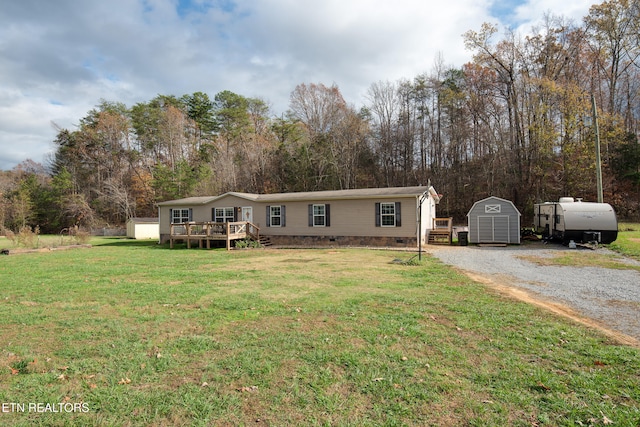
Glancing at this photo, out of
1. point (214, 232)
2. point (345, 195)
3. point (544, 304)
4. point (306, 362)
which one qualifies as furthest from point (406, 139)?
point (306, 362)

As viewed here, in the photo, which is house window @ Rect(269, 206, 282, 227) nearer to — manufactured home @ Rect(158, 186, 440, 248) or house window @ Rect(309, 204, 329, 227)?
manufactured home @ Rect(158, 186, 440, 248)

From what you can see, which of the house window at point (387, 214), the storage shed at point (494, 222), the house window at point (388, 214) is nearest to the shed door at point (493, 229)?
the storage shed at point (494, 222)

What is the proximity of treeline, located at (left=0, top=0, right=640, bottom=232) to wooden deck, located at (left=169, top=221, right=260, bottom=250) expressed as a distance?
10655 mm

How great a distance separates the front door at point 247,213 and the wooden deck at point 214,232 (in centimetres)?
61

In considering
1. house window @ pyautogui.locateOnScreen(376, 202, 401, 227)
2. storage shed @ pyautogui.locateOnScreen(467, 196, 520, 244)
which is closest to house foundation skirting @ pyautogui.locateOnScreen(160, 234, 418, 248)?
house window @ pyautogui.locateOnScreen(376, 202, 401, 227)

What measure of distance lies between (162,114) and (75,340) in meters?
34.2

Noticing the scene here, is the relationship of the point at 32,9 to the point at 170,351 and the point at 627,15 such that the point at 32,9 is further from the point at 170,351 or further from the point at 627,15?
the point at 627,15

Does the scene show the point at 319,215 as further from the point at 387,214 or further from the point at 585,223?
the point at 585,223

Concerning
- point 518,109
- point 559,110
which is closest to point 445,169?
point 518,109

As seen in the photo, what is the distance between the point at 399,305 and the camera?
205 inches

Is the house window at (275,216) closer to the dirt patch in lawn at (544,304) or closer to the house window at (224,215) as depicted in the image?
the house window at (224,215)

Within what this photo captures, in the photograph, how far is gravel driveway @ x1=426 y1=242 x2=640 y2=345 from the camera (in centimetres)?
458

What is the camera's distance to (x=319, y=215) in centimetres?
1688

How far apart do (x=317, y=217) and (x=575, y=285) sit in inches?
458
